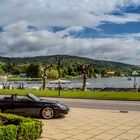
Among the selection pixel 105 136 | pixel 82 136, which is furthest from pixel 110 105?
pixel 82 136

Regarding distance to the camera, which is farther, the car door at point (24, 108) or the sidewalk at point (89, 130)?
the car door at point (24, 108)

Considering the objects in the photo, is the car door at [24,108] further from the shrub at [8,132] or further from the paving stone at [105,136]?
the shrub at [8,132]

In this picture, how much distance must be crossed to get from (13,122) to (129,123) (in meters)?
5.77

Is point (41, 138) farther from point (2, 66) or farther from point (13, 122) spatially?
point (2, 66)

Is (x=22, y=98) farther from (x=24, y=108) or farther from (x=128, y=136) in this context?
(x=128, y=136)

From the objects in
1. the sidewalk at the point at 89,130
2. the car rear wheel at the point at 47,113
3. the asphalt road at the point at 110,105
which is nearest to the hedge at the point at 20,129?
the sidewalk at the point at 89,130

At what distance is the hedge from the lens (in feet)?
28.8

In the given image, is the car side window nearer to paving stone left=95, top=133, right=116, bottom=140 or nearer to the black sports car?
the black sports car

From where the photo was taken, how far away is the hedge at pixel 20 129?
28.8 feet

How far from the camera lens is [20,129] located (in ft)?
30.8

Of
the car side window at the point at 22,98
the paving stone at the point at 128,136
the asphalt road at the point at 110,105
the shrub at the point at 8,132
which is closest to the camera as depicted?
the shrub at the point at 8,132

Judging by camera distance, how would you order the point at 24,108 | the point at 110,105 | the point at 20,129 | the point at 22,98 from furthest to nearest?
the point at 110,105, the point at 22,98, the point at 24,108, the point at 20,129

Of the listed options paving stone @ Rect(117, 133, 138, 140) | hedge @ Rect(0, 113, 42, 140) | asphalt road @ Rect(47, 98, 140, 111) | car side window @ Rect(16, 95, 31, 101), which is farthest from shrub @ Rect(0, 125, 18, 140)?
asphalt road @ Rect(47, 98, 140, 111)

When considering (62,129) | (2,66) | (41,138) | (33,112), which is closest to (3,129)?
(41,138)
